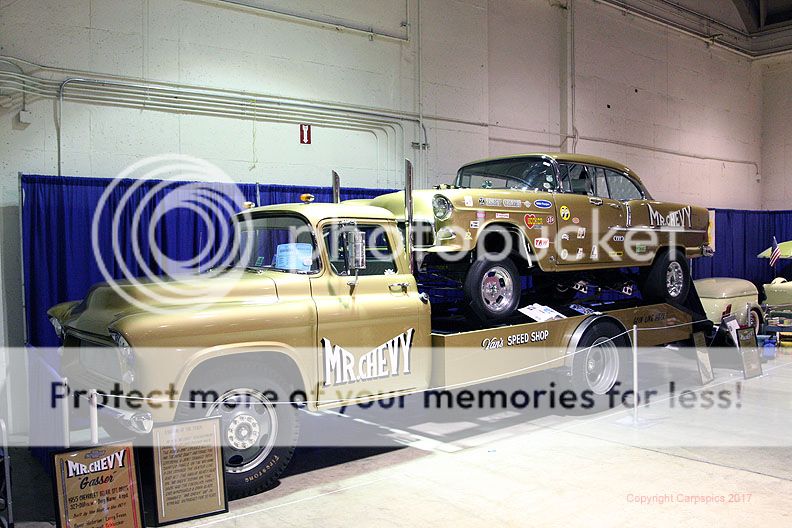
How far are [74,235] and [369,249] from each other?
12.1 ft

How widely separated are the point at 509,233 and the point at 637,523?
3.18 meters

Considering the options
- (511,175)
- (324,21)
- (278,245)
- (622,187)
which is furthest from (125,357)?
(324,21)

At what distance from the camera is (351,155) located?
1034 centimetres

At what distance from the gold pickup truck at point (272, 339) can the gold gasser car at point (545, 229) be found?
54cm

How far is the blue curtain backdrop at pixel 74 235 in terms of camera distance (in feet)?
24.5

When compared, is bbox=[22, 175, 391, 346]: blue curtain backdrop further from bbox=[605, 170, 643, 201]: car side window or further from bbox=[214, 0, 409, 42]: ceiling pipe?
bbox=[605, 170, 643, 201]: car side window

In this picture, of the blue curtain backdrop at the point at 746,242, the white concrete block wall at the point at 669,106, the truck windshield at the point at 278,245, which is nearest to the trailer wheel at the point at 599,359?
the truck windshield at the point at 278,245

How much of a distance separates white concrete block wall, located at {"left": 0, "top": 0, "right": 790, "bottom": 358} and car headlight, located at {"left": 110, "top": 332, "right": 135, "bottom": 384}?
11.9ft

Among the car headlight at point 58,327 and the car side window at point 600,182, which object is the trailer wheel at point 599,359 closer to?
the car side window at point 600,182

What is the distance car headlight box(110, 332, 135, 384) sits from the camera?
465 cm

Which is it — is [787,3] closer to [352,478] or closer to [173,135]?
[173,135]

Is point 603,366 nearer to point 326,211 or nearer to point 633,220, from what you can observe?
point 633,220

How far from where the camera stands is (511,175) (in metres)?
7.91

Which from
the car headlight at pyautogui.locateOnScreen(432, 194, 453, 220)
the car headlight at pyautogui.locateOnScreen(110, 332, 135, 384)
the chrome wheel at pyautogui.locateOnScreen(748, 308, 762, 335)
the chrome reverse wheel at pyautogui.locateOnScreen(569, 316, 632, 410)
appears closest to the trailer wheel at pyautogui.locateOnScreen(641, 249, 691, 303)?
the chrome reverse wheel at pyautogui.locateOnScreen(569, 316, 632, 410)
